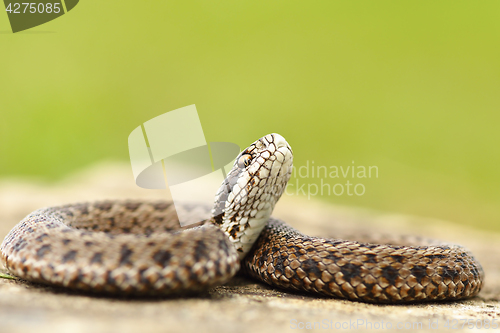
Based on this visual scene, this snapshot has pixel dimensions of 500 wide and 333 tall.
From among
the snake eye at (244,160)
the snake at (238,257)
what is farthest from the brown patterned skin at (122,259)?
the snake eye at (244,160)

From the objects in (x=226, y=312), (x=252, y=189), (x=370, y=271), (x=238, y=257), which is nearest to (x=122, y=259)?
(x=226, y=312)

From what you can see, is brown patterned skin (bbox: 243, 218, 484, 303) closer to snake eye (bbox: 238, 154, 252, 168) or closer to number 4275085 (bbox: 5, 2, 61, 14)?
snake eye (bbox: 238, 154, 252, 168)

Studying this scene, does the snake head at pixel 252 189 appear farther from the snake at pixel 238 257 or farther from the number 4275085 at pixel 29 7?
the number 4275085 at pixel 29 7

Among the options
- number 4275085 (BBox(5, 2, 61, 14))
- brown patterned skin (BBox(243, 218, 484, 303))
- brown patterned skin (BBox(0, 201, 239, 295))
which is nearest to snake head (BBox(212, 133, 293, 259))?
brown patterned skin (BBox(243, 218, 484, 303))

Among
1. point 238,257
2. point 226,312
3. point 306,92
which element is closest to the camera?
A: point 226,312

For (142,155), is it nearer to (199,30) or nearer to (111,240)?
(111,240)

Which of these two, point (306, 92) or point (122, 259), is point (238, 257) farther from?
point (306, 92)
